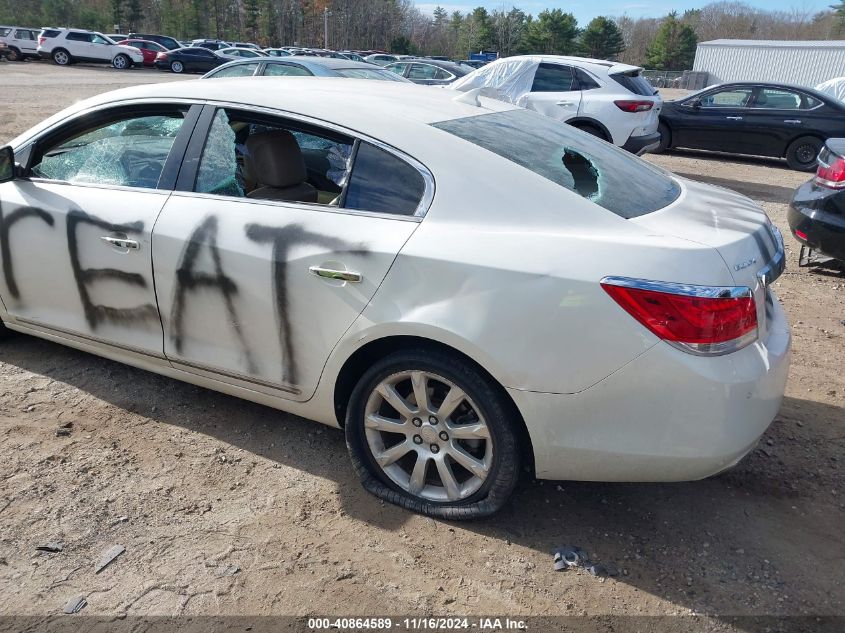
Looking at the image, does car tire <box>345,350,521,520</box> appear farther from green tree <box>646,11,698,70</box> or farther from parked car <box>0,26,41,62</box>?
green tree <box>646,11,698,70</box>

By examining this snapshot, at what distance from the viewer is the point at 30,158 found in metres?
3.60

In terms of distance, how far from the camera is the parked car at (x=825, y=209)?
511cm

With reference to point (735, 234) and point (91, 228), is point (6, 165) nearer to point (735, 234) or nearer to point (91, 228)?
point (91, 228)

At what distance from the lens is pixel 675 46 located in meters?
72.1

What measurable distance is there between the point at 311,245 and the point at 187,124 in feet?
3.32

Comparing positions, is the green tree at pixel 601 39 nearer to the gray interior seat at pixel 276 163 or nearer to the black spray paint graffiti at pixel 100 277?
the gray interior seat at pixel 276 163

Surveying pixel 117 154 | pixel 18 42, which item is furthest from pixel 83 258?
pixel 18 42

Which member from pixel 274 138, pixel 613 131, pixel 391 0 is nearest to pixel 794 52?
pixel 613 131

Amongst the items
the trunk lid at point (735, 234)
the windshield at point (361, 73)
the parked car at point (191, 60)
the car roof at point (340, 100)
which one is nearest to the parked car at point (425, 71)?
the windshield at point (361, 73)

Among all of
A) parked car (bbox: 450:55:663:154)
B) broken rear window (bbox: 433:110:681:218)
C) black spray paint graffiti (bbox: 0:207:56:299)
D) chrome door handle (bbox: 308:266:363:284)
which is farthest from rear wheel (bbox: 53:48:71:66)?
chrome door handle (bbox: 308:266:363:284)

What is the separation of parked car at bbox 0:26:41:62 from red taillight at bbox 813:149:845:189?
40.2m

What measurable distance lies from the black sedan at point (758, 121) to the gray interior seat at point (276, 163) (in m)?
11.5

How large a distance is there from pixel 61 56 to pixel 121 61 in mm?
2830

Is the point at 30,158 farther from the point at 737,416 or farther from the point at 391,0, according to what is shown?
the point at 391,0
